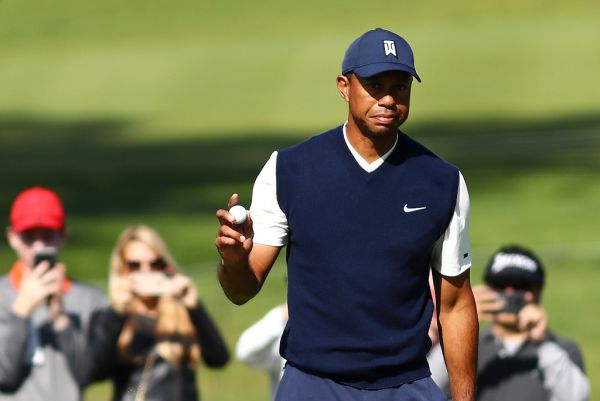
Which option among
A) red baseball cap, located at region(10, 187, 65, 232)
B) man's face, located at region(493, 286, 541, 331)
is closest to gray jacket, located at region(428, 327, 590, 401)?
man's face, located at region(493, 286, 541, 331)

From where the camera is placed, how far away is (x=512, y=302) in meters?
9.02

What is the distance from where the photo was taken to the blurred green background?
22.4 metres

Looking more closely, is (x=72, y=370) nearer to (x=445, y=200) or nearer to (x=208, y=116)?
(x=445, y=200)

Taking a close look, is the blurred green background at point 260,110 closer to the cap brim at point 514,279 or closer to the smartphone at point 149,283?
the smartphone at point 149,283

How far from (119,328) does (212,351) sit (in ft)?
1.93

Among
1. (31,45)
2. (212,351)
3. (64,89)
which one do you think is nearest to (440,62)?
(64,89)

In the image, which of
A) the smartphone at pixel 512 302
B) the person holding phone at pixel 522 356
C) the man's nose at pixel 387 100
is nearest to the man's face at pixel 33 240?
the person holding phone at pixel 522 356

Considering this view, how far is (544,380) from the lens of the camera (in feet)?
29.4

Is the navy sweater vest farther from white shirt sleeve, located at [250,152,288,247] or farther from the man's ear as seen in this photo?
the man's ear

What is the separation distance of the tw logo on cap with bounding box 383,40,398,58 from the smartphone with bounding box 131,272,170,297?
3.34m

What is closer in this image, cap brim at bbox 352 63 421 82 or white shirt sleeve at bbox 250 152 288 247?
cap brim at bbox 352 63 421 82

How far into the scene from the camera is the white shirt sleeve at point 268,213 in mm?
6605

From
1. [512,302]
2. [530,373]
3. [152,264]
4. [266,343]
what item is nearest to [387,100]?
[512,302]

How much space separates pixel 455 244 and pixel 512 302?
2459 mm
